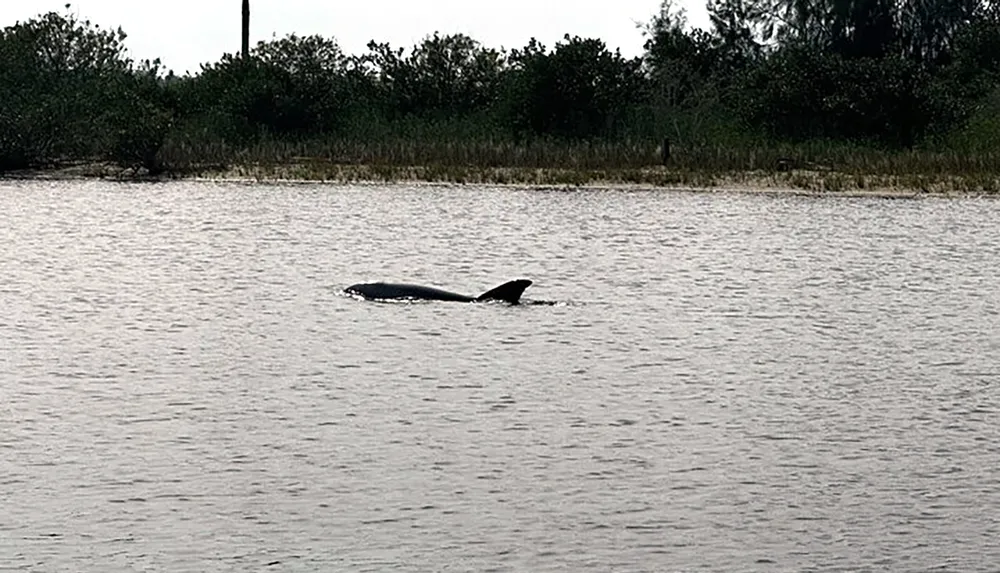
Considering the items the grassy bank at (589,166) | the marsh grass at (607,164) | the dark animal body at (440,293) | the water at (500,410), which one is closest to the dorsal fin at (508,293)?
the dark animal body at (440,293)

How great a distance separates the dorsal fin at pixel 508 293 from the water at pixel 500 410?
419 millimetres

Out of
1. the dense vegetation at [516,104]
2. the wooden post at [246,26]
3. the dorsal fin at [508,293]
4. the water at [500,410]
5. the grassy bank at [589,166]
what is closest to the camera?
the water at [500,410]

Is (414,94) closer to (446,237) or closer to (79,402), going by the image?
(446,237)

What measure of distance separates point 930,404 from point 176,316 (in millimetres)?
9540

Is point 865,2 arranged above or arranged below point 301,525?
above

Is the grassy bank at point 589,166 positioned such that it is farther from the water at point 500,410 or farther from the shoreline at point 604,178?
the water at point 500,410

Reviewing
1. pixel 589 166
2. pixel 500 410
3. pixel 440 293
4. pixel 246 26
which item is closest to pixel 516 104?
pixel 589 166

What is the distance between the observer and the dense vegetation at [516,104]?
54.3 metres

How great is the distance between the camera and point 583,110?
195 feet

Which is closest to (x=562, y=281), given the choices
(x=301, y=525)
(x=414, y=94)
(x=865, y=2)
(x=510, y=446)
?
(x=510, y=446)

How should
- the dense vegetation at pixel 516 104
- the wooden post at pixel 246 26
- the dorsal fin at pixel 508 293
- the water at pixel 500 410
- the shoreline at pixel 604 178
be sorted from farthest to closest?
the wooden post at pixel 246 26 < the dense vegetation at pixel 516 104 < the shoreline at pixel 604 178 < the dorsal fin at pixel 508 293 < the water at pixel 500 410

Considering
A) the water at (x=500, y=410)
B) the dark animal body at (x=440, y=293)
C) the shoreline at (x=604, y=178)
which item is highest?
the shoreline at (x=604, y=178)

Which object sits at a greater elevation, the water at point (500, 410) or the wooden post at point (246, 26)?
the wooden post at point (246, 26)

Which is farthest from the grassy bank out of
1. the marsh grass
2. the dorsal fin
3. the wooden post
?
the dorsal fin
